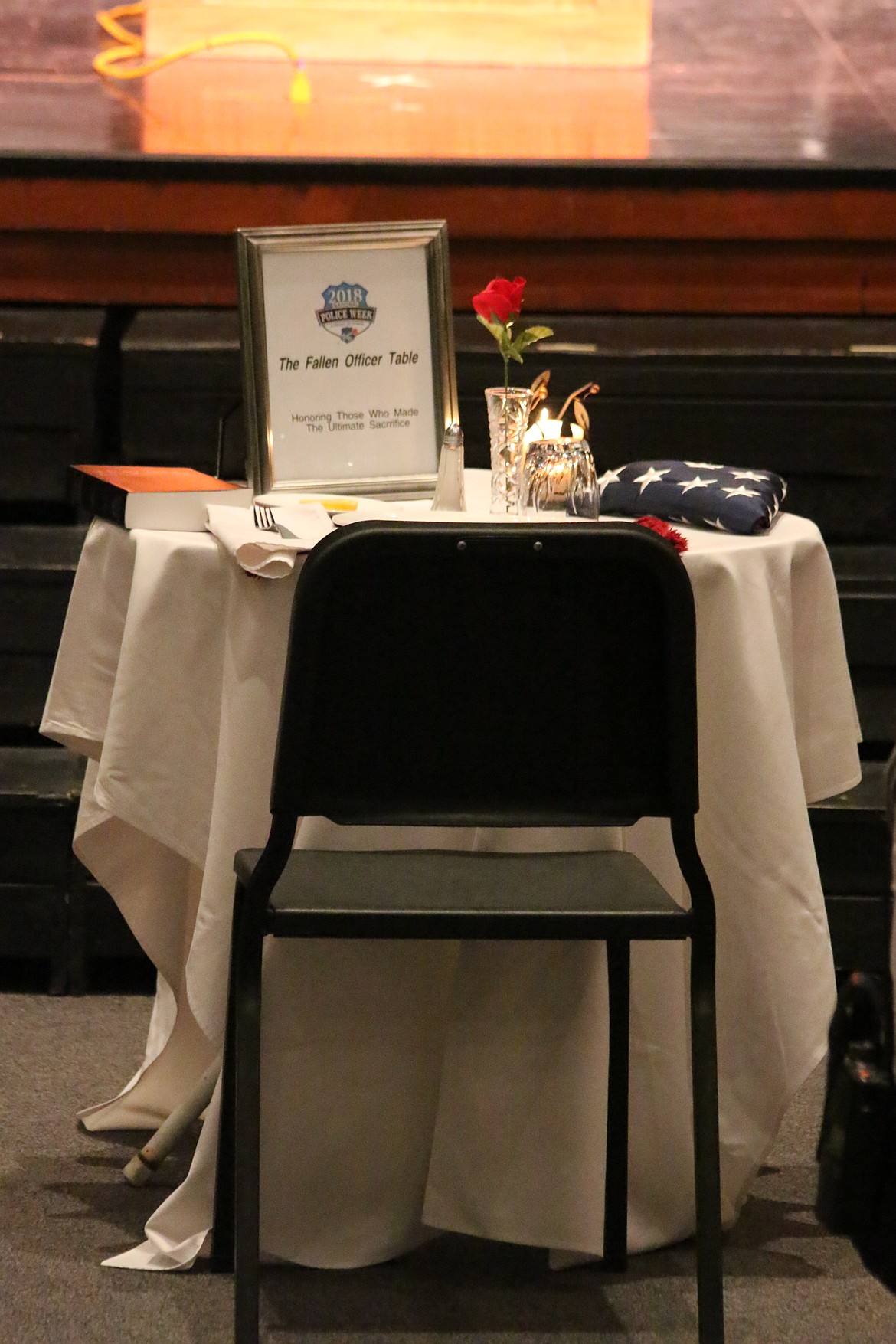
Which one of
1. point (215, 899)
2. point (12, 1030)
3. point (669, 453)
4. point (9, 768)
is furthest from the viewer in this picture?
point (669, 453)

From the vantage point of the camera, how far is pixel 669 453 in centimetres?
301

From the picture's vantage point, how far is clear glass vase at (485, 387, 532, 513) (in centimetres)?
199

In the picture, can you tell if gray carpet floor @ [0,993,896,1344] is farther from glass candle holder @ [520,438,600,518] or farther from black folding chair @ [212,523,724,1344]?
glass candle holder @ [520,438,600,518]

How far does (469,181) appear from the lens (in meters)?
2.95

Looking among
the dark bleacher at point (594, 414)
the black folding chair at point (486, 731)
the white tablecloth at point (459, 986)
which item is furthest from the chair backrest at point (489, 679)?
the dark bleacher at point (594, 414)

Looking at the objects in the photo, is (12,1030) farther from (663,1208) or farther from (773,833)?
(773,833)

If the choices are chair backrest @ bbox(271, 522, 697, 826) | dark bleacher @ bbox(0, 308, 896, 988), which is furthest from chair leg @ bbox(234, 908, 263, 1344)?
dark bleacher @ bbox(0, 308, 896, 988)

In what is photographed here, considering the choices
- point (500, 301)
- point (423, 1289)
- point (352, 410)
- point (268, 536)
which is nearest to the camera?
point (268, 536)

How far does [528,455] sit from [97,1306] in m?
1.00

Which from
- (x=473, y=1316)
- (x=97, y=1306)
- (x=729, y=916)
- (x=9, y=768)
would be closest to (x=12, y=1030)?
(x=9, y=768)

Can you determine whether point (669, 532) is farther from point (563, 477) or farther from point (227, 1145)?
point (227, 1145)

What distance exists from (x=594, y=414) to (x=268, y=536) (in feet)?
4.47

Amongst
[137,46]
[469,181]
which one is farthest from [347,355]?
[137,46]

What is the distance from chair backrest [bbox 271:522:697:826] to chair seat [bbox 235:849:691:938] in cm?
9
